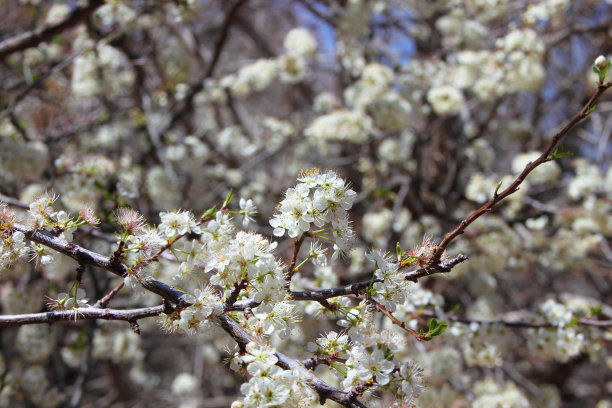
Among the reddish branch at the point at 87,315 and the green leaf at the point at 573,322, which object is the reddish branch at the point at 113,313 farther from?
the green leaf at the point at 573,322

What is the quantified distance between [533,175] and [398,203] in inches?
65.6

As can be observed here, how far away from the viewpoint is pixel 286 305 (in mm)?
1574

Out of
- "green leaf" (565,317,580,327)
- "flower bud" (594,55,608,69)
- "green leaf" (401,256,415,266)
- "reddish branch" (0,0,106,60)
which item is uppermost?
"reddish branch" (0,0,106,60)

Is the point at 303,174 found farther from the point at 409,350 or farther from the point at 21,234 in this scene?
the point at 409,350

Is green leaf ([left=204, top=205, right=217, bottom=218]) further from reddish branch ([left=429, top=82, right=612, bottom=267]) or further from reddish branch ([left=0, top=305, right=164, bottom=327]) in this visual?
reddish branch ([left=429, top=82, right=612, bottom=267])

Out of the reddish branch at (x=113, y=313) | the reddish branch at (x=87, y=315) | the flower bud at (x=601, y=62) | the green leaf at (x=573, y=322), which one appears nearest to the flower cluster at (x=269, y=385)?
the reddish branch at (x=113, y=313)

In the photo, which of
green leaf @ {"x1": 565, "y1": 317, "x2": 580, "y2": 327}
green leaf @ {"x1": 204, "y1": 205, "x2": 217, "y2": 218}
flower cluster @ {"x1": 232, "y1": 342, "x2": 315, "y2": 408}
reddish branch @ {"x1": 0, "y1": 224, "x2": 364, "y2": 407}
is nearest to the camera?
flower cluster @ {"x1": 232, "y1": 342, "x2": 315, "y2": 408}

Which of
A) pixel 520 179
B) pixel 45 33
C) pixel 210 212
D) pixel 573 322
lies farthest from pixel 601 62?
pixel 45 33

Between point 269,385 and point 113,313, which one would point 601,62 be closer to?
point 269,385

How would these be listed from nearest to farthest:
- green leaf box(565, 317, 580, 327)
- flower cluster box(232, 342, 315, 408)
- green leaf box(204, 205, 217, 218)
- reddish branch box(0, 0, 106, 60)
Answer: flower cluster box(232, 342, 315, 408) < green leaf box(204, 205, 217, 218) < green leaf box(565, 317, 580, 327) < reddish branch box(0, 0, 106, 60)

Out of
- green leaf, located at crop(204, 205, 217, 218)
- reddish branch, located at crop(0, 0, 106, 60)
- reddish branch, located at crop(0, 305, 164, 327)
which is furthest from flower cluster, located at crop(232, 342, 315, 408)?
reddish branch, located at crop(0, 0, 106, 60)

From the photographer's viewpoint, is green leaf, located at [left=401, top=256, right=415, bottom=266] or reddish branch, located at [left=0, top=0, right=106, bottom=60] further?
reddish branch, located at [left=0, top=0, right=106, bottom=60]

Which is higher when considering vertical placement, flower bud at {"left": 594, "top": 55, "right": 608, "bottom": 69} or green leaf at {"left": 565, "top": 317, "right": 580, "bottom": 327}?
flower bud at {"left": 594, "top": 55, "right": 608, "bottom": 69}

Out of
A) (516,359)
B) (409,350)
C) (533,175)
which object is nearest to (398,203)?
(409,350)
